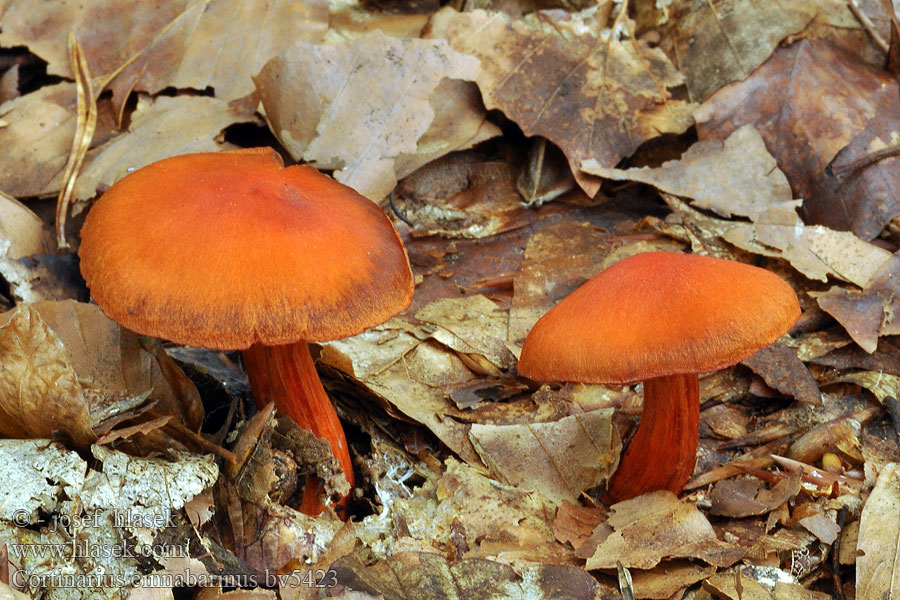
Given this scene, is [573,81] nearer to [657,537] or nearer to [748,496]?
[748,496]

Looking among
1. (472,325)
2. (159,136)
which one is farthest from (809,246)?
(159,136)

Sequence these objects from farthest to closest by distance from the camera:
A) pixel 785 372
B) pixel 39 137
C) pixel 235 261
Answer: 1. pixel 39 137
2. pixel 785 372
3. pixel 235 261

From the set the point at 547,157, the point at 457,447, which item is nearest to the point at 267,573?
the point at 457,447

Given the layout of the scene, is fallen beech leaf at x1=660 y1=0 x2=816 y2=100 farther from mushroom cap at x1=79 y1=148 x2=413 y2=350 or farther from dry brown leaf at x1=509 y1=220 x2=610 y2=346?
mushroom cap at x1=79 y1=148 x2=413 y2=350

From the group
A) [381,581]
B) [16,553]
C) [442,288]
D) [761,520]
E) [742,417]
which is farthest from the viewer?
[442,288]

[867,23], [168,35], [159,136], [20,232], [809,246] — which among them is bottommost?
[20,232]

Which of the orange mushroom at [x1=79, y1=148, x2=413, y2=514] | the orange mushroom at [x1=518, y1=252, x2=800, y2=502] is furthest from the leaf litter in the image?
the orange mushroom at [x1=518, y1=252, x2=800, y2=502]

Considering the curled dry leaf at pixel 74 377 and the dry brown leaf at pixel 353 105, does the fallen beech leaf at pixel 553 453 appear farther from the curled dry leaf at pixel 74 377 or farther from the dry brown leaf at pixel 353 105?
the dry brown leaf at pixel 353 105

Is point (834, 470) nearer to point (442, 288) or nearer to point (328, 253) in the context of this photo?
point (442, 288)
